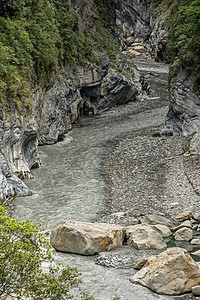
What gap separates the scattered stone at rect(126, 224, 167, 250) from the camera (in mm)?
15055

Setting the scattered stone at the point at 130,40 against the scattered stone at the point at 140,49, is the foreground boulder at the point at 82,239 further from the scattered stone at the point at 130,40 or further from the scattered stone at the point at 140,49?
the scattered stone at the point at 130,40

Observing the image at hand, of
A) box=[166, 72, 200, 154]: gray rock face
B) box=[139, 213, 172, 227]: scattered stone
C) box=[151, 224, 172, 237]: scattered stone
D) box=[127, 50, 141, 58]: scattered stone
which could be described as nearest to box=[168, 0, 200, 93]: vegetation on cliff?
box=[166, 72, 200, 154]: gray rock face

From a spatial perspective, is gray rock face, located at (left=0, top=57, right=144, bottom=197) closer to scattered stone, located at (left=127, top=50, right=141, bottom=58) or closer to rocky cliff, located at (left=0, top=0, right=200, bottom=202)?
rocky cliff, located at (left=0, top=0, right=200, bottom=202)

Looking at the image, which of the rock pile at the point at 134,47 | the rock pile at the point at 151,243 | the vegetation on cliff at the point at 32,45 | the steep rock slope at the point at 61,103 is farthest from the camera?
the rock pile at the point at 134,47

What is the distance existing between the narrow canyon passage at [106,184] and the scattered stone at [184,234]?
2.68 metres

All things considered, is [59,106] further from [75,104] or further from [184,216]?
[184,216]

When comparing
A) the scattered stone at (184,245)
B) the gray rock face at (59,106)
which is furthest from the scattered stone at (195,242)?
the gray rock face at (59,106)

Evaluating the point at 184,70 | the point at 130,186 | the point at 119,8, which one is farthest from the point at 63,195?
the point at 119,8

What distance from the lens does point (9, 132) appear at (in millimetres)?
22781

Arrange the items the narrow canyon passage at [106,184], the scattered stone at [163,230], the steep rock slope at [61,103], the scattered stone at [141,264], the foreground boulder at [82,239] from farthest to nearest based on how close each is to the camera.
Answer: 1. the steep rock slope at [61,103]
2. the scattered stone at [163,230]
3. the foreground boulder at [82,239]
4. the narrow canyon passage at [106,184]
5. the scattered stone at [141,264]

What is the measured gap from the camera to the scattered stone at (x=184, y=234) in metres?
16.0

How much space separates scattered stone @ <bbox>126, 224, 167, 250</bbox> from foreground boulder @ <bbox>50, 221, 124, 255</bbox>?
37.7 inches

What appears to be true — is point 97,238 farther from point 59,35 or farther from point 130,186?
point 59,35

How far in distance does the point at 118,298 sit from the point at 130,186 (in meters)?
13.4
